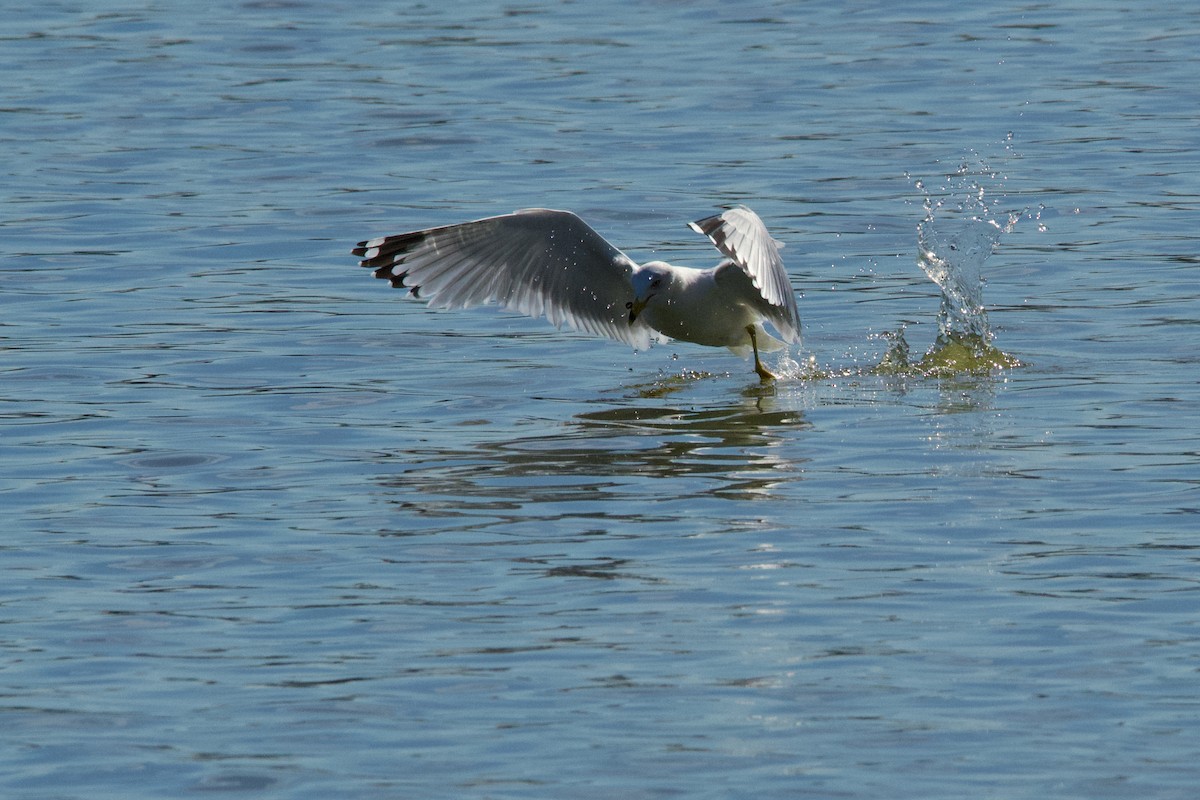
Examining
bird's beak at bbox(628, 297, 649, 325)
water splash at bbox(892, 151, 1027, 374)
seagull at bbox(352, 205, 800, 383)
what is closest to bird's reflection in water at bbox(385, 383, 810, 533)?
bird's beak at bbox(628, 297, 649, 325)

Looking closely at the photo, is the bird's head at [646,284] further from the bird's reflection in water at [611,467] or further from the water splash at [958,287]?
the water splash at [958,287]

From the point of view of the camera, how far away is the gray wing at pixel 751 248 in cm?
1015

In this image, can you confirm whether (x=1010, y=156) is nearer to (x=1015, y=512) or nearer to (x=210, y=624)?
(x=1015, y=512)

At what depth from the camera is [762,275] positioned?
10234 millimetres

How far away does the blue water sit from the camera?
6195 mm

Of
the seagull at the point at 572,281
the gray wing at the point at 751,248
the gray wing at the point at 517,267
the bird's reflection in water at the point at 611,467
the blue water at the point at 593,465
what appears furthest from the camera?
the gray wing at the point at 517,267

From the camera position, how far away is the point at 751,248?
10273 mm

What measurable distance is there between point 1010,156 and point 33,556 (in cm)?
1118

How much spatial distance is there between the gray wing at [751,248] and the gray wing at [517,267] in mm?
955

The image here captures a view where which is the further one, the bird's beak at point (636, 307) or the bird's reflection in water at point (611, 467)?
the bird's beak at point (636, 307)

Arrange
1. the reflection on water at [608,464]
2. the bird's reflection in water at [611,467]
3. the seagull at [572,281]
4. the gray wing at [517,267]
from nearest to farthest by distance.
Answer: the bird's reflection in water at [611,467]
the reflection on water at [608,464]
the seagull at [572,281]
the gray wing at [517,267]

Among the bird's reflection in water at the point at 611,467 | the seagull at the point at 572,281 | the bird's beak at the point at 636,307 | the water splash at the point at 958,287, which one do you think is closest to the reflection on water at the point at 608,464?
the bird's reflection in water at the point at 611,467

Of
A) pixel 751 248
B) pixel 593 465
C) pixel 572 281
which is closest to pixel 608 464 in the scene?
pixel 593 465

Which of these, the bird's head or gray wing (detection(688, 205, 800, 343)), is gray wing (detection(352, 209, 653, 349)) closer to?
the bird's head
